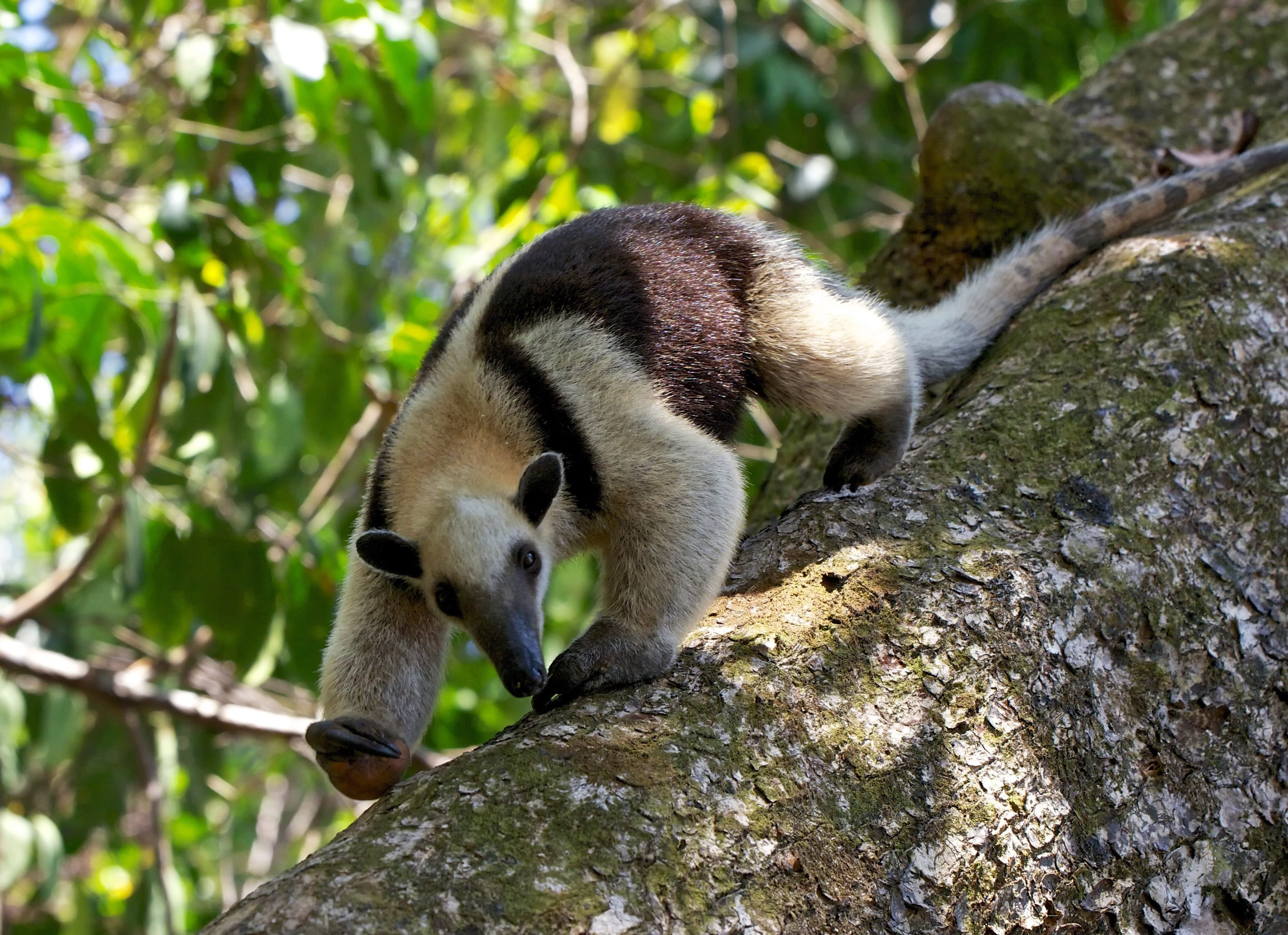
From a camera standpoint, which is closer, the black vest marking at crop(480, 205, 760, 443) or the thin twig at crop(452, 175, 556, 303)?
the black vest marking at crop(480, 205, 760, 443)

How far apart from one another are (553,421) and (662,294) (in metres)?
0.56

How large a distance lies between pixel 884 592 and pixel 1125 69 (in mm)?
3495

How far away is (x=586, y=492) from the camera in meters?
3.32

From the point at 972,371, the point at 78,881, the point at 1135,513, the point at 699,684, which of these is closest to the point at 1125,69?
the point at 972,371

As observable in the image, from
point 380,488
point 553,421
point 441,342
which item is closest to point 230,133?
point 441,342

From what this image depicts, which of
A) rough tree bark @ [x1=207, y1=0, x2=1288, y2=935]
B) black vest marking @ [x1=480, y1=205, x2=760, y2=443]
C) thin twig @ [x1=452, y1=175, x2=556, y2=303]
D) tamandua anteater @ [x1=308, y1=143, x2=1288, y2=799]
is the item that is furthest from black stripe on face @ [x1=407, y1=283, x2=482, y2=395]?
thin twig @ [x1=452, y1=175, x2=556, y2=303]

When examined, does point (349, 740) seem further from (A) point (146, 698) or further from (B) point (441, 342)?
(A) point (146, 698)

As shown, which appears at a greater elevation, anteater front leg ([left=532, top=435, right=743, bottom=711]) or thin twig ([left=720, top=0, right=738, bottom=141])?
thin twig ([left=720, top=0, right=738, bottom=141])

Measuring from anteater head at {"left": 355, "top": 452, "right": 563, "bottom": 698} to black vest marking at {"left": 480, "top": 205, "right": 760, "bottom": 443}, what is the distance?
49cm

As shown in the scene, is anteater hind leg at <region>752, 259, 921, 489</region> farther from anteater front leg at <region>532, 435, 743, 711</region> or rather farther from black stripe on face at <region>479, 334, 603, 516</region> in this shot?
black stripe on face at <region>479, 334, 603, 516</region>

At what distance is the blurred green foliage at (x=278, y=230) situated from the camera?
14.6 ft

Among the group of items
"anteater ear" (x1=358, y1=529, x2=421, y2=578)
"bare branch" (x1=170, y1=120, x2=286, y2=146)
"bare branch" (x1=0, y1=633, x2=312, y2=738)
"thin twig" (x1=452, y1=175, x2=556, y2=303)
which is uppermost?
"bare branch" (x1=170, y1=120, x2=286, y2=146)

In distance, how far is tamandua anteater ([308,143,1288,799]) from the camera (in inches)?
120

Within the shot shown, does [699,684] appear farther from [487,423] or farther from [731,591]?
[487,423]
